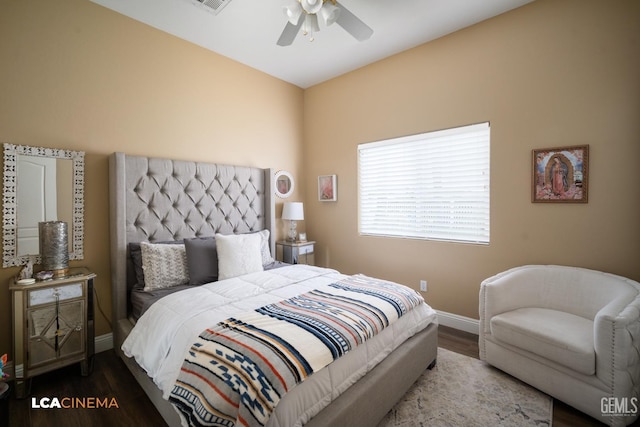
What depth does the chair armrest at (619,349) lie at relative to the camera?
1.65 metres

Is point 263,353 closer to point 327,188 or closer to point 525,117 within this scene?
point 525,117

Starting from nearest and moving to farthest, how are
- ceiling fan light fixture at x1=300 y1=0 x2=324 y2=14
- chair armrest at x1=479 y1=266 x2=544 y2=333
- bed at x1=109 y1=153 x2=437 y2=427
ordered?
bed at x1=109 y1=153 x2=437 y2=427
ceiling fan light fixture at x1=300 y1=0 x2=324 y2=14
chair armrest at x1=479 y1=266 x2=544 y2=333

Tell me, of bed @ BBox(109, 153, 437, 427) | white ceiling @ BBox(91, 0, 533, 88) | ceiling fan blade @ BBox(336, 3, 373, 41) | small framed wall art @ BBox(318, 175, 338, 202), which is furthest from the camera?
small framed wall art @ BBox(318, 175, 338, 202)

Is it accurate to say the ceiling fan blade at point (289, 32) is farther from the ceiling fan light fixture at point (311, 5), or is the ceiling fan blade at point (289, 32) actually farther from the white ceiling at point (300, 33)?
the white ceiling at point (300, 33)

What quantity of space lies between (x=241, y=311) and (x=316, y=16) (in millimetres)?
2248

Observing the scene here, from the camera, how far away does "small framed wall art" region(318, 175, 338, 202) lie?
408 cm

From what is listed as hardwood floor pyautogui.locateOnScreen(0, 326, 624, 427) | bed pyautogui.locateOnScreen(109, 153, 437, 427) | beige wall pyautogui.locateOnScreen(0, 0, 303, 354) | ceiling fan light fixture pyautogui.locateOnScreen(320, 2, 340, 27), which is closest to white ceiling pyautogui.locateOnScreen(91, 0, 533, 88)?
beige wall pyautogui.locateOnScreen(0, 0, 303, 354)

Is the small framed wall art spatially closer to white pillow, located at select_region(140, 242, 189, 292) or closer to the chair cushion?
white pillow, located at select_region(140, 242, 189, 292)

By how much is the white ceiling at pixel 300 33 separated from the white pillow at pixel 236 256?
6.90 ft

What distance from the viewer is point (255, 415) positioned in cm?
114

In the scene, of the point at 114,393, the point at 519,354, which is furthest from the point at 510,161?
the point at 114,393

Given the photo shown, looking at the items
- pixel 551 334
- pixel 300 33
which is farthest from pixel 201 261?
pixel 551 334

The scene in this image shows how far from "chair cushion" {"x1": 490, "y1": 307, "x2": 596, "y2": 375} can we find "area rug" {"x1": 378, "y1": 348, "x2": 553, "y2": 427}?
12.1 inches

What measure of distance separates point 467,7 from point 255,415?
3.46 metres
